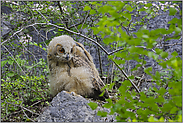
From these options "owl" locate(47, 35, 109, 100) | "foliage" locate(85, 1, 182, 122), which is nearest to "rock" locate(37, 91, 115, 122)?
"owl" locate(47, 35, 109, 100)

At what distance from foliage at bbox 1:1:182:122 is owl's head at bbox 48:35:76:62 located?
0.64ft

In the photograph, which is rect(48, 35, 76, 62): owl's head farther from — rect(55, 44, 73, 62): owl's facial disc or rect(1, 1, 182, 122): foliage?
rect(1, 1, 182, 122): foliage

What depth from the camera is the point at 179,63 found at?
2.44 ft

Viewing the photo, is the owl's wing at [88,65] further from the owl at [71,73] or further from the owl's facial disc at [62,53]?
the owl's facial disc at [62,53]

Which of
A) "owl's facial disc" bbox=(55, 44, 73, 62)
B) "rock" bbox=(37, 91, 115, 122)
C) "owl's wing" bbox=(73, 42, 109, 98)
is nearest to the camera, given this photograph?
"rock" bbox=(37, 91, 115, 122)

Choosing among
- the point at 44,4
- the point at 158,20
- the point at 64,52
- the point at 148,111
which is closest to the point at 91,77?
the point at 64,52

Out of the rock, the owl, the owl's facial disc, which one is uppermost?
the owl's facial disc

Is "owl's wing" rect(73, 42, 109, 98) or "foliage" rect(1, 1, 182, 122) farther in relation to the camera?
"owl's wing" rect(73, 42, 109, 98)

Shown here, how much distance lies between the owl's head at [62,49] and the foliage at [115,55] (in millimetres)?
195

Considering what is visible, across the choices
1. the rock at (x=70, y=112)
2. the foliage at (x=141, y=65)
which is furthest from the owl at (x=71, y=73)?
the foliage at (x=141, y=65)

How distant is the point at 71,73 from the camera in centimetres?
194

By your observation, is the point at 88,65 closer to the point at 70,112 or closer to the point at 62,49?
the point at 62,49

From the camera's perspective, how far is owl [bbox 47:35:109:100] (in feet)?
6.20

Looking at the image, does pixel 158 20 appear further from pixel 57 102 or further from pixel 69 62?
pixel 57 102
